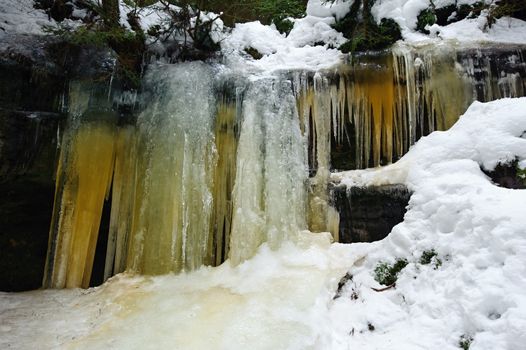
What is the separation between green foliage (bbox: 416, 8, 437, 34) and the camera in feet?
22.3

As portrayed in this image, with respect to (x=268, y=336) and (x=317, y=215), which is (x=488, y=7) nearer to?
(x=317, y=215)

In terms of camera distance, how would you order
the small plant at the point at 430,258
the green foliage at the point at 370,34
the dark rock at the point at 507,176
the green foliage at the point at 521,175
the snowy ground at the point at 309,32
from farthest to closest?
1. the green foliage at the point at 370,34
2. the snowy ground at the point at 309,32
3. the dark rock at the point at 507,176
4. the green foliage at the point at 521,175
5. the small plant at the point at 430,258

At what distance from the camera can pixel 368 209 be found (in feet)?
18.2

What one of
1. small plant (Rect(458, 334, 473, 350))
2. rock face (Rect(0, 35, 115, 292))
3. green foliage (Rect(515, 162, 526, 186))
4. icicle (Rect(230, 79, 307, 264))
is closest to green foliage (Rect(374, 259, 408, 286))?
small plant (Rect(458, 334, 473, 350))

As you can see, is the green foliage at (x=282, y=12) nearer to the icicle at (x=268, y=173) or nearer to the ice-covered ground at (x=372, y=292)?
the icicle at (x=268, y=173)

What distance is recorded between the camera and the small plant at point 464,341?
2.51m

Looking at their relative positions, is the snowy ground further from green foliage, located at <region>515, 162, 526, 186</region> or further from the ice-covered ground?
green foliage, located at <region>515, 162, 526, 186</region>

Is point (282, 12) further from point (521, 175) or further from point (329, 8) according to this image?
point (521, 175)

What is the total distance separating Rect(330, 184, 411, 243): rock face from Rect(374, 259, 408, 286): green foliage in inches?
58.8

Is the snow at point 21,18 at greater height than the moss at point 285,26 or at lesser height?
lesser

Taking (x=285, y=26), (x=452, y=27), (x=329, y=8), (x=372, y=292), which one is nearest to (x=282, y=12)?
(x=285, y=26)

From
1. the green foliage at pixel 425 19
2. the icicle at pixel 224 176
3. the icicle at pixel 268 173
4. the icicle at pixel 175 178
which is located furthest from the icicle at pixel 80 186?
the green foliage at pixel 425 19

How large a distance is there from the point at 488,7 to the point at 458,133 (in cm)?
378

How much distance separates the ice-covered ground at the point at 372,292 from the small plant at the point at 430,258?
38mm
